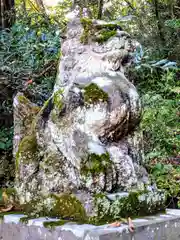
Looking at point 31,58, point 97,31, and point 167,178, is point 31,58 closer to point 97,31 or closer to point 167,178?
point 97,31

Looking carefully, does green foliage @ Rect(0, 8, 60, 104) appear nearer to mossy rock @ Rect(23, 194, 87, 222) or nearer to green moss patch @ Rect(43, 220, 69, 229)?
mossy rock @ Rect(23, 194, 87, 222)

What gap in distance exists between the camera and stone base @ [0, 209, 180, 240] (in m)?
1.76

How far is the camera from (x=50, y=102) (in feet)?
7.68

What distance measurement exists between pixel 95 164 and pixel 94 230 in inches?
14.5

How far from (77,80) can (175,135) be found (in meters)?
3.41

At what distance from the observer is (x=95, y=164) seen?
1983 millimetres

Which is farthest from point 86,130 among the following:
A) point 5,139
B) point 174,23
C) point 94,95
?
point 174,23

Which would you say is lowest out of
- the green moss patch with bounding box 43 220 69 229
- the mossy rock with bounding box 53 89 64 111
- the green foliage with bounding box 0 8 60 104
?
the green moss patch with bounding box 43 220 69 229

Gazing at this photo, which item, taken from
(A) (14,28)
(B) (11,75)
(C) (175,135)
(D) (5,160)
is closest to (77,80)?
(B) (11,75)

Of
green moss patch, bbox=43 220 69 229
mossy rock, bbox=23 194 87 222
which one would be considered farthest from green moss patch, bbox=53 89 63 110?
green moss patch, bbox=43 220 69 229

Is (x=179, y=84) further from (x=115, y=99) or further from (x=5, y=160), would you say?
(x=115, y=99)

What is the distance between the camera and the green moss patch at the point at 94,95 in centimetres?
211

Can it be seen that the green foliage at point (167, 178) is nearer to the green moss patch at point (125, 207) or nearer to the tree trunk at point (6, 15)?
the green moss patch at point (125, 207)

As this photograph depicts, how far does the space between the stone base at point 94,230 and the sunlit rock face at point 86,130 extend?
0.19 m
